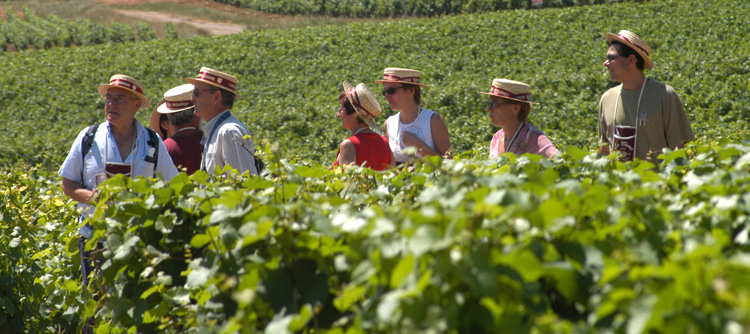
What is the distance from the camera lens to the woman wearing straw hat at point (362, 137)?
14.5 feet

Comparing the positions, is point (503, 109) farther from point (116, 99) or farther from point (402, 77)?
point (116, 99)

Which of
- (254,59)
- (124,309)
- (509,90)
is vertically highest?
(509,90)

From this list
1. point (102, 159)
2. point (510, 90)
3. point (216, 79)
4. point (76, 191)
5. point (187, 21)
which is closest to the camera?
point (76, 191)

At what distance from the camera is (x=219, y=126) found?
458 centimetres

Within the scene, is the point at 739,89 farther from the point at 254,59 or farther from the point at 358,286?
the point at 254,59

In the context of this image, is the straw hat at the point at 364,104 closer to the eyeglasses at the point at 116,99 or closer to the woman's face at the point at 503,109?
the woman's face at the point at 503,109

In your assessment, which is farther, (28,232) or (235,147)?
(28,232)

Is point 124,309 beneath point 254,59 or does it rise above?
above

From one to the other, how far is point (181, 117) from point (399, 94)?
5.05 ft

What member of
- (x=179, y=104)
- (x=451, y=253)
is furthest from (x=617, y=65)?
(x=451, y=253)

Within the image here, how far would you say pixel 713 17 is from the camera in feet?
86.0

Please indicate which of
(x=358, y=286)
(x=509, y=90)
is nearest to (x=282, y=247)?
(x=358, y=286)

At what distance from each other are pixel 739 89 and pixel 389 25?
68.5 ft

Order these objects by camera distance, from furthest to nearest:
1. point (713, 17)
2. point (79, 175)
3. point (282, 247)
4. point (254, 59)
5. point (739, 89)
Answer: point (254, 59)
point (713, 17)
point (739, 89)
point (79, 175)
point (282, 247)
